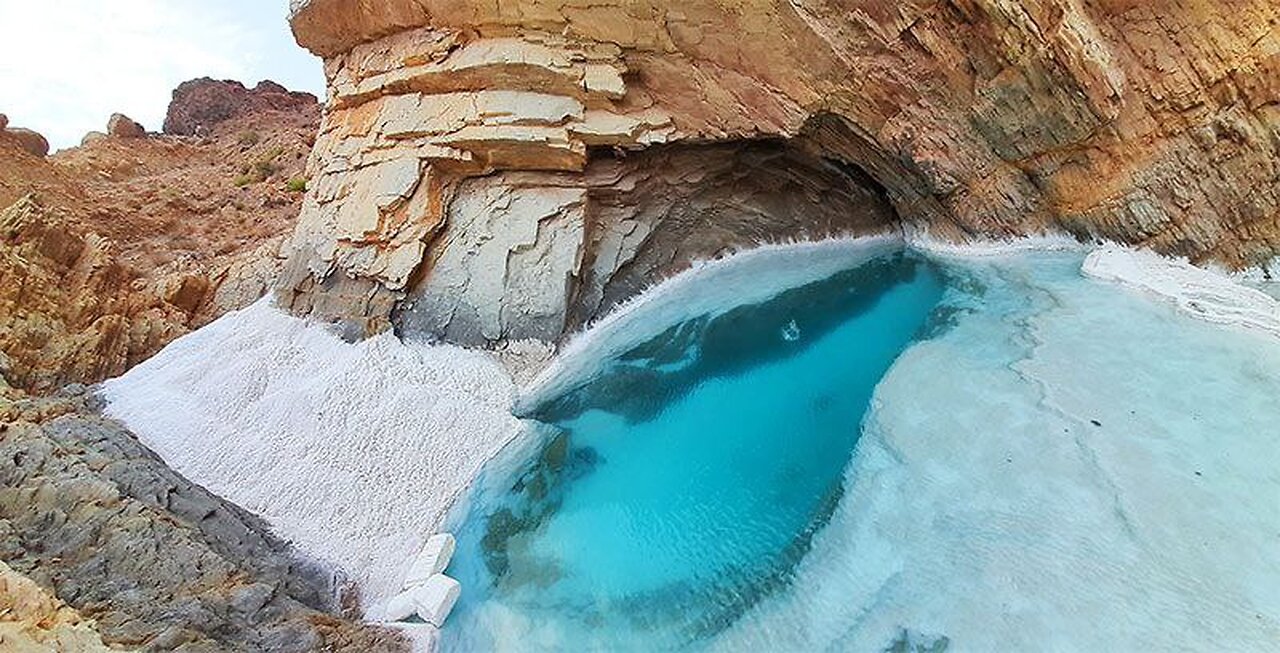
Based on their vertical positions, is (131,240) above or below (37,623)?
above

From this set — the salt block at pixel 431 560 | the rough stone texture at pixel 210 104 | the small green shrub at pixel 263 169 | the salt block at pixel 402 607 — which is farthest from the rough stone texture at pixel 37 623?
the rough stone texture at pixel 210 104

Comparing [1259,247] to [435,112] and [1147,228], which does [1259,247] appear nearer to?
[1147,228]

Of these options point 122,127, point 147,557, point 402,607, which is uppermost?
point 122,127

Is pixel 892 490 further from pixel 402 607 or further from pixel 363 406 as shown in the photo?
pixel 363 406

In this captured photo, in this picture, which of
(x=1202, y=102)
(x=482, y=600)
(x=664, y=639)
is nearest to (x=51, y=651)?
(x=482, y=600)

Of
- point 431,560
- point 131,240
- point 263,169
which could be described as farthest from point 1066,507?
point 263,169
